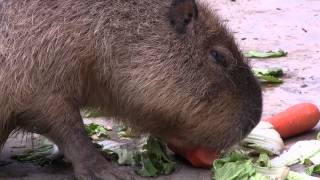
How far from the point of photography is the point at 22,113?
12.7 feet

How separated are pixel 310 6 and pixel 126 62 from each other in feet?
16.3

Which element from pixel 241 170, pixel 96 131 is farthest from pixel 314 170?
pixel 96 131

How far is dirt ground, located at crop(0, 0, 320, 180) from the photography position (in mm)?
4203

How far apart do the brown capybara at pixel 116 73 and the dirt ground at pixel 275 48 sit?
0.29 meters

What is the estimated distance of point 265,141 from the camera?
14.4ft

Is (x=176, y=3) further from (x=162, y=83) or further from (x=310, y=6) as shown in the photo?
(x=310, y=6)

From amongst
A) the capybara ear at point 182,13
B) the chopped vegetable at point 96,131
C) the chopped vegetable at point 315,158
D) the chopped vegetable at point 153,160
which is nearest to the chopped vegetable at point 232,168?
the chopped vegetable at point 153,160

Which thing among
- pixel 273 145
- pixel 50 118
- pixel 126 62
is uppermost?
pixel 126 62

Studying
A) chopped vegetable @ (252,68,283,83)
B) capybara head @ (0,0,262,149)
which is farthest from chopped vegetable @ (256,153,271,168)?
chopped vegetable @ (252,68,283,83)

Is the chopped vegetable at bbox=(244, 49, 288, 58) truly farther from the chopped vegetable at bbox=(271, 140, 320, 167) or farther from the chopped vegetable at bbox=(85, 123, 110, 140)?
the chopped vegetable at bbox=(271, 140, 320, 167)

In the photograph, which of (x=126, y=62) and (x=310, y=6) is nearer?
(x=126, y=62)

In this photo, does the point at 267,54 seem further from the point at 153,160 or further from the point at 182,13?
the point at 182,13

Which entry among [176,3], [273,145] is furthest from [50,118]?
[273,145]

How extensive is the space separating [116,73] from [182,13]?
42cm
